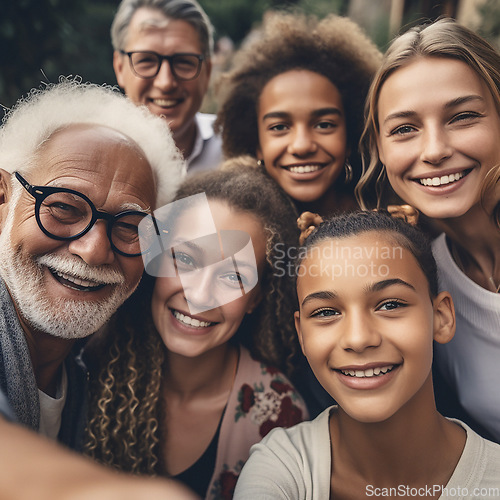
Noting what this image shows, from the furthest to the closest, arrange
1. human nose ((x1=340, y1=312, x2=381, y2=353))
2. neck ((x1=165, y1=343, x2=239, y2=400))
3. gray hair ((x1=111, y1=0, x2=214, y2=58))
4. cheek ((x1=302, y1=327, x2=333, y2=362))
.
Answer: gray hair ((x1=111, y1=0, x2=214, y2=58)) < neck ((x1=165, y1=343, x2=239, y2=400)) < cheek ((x1=302, y1=327, x2=333, y2=362)) < human nose ((x1=340, y1=312, x2=381, y2=353))

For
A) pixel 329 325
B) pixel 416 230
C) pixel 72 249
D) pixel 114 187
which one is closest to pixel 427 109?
pixel 416 230

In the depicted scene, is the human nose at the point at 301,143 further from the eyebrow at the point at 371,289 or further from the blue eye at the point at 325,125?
the eyebrow at the point at 371,289

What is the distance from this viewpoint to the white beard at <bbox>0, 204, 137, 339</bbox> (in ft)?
6.66

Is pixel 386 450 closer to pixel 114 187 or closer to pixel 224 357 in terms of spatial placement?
pixel 224 357

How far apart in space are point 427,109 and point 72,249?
1.53 meters

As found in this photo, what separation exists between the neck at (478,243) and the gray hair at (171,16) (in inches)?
95.7

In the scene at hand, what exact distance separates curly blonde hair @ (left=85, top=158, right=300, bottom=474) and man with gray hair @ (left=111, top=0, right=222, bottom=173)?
40.7 inches

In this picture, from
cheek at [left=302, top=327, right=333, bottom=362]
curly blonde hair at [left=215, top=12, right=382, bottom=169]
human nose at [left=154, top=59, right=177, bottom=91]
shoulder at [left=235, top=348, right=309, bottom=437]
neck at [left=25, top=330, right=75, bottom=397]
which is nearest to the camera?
cheek at [left=302, top=327, right=333, bottom=362]

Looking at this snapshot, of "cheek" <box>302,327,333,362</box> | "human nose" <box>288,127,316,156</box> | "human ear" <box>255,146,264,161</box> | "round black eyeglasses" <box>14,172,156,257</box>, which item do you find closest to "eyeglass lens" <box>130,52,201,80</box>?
"human ear" <box>255,146,264,161</box>

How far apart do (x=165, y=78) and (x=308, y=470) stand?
8.95 feet

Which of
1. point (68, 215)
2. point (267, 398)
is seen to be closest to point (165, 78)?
point (68, 215)

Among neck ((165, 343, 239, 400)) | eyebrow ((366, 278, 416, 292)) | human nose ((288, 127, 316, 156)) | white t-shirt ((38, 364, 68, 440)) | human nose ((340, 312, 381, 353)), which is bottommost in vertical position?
white t-shirt ((38, 364, 68, 440))

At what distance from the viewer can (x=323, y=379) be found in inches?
74.7

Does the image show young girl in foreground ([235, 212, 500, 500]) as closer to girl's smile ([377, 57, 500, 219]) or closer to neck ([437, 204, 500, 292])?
girl's smile ([377, 57, 500, 219])
